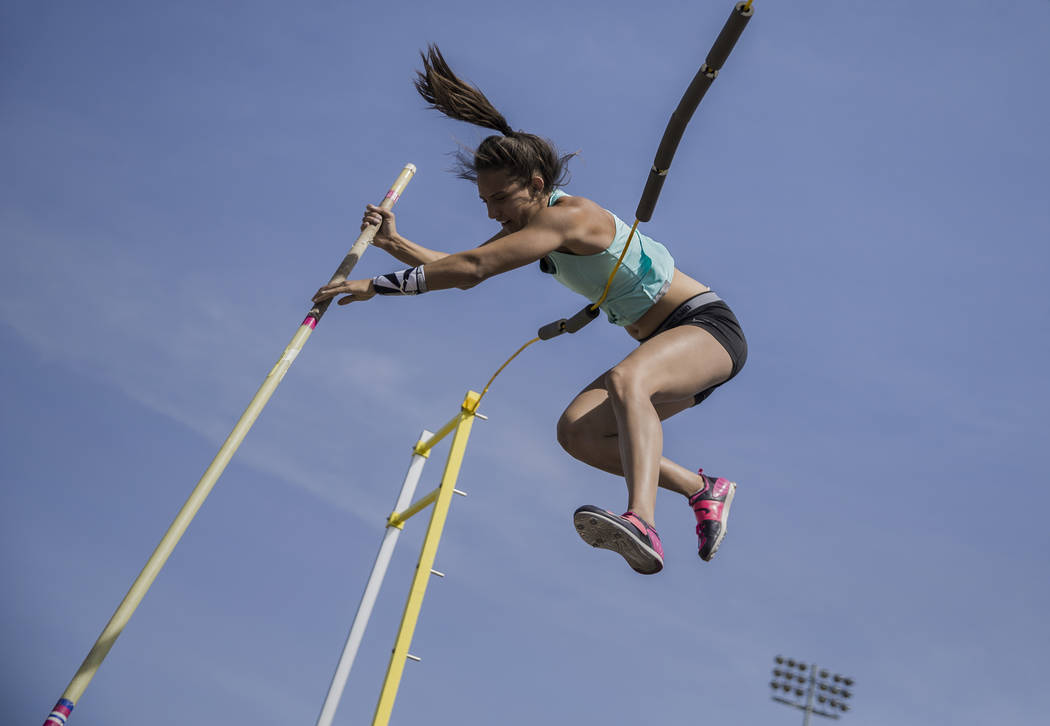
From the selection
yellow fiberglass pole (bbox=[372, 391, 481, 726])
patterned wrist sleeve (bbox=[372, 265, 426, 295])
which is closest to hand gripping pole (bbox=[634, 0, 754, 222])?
patterned wrist sleeve (bbox=[372, 265, 426, 295])

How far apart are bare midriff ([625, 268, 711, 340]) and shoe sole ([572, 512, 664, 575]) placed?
1096 millimetres

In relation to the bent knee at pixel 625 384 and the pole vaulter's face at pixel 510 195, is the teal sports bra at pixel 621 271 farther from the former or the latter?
the bent knee at pixel 625 384

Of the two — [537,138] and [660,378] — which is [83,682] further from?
[537,138]

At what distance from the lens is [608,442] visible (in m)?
4.04

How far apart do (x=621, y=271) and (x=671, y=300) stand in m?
0.33

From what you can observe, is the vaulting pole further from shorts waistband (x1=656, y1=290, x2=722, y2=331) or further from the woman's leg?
shorts waistband (x1=656, y1=290, x2=722, y2=331)

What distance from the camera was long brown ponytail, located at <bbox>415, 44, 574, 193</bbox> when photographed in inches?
150

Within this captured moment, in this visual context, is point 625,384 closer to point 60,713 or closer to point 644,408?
point 644,408

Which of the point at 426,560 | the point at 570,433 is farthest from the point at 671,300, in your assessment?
the point at 426,560

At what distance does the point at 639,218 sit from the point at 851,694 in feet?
80.5

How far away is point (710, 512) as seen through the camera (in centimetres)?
415

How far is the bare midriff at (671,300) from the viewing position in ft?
13.2

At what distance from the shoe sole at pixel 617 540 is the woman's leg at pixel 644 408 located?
0.14m

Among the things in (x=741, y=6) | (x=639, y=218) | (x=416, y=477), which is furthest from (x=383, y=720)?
(x=741, y=6)
